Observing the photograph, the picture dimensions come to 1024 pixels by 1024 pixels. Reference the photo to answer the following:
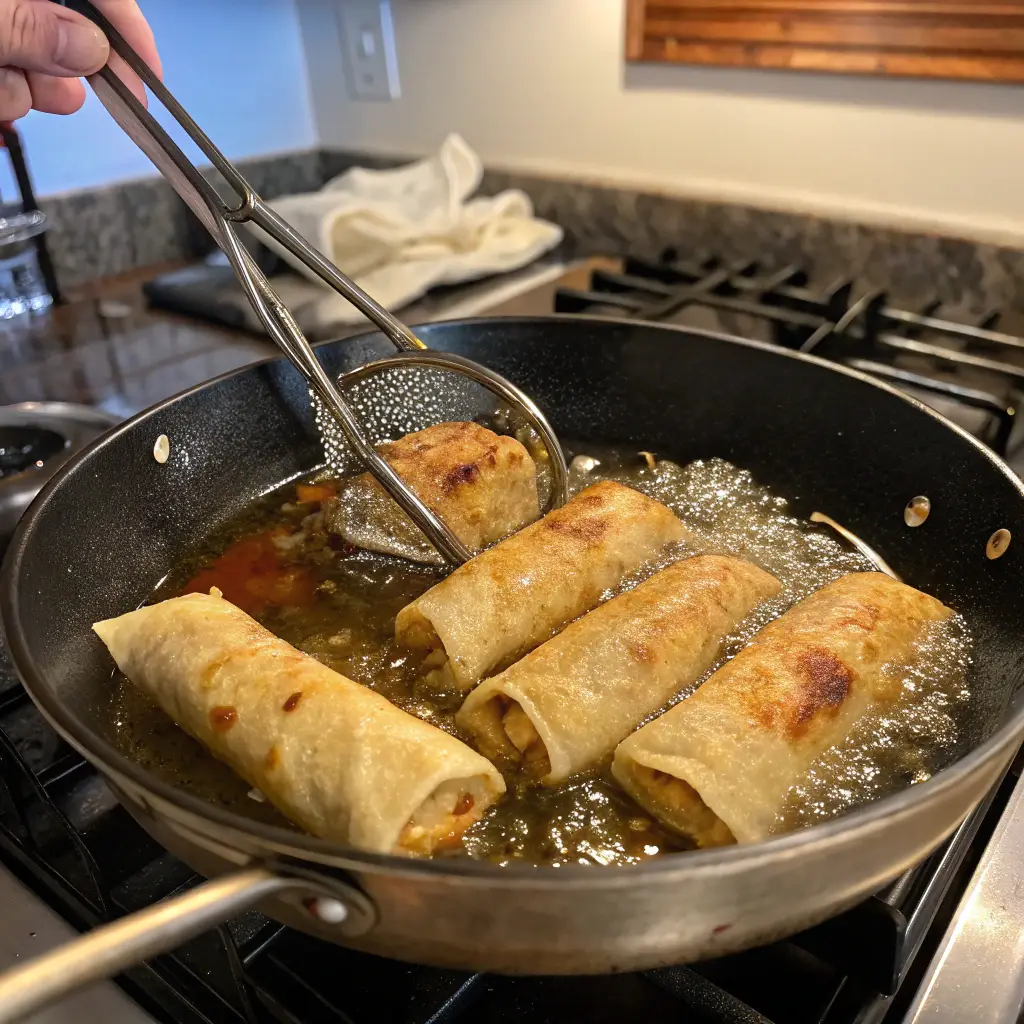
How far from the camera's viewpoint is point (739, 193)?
1.70 meters

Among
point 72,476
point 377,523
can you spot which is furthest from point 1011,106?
point 72,476

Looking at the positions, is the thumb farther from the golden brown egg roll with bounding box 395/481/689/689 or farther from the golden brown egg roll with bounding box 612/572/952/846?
the golden brown egg roll with bounding box 612/572/952/846

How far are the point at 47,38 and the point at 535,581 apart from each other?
27.3 inches

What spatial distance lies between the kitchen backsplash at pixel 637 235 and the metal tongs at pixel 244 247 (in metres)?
0.90

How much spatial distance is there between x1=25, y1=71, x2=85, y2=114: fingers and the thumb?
0.60 ft

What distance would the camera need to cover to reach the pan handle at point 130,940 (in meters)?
0.40

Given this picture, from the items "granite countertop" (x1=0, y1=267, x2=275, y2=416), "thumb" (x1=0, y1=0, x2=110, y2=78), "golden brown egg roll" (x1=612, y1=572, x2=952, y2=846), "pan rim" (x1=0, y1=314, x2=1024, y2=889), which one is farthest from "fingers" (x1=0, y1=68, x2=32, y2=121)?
"golden brown egg roll" (x1=612, y1=572, x2=952, y2=846)

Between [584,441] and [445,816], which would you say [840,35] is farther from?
[445,816]

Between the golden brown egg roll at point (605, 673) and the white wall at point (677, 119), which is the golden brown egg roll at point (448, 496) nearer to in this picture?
the golden brown egg roll at point (605, 673)

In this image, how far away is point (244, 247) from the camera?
0.94 metres

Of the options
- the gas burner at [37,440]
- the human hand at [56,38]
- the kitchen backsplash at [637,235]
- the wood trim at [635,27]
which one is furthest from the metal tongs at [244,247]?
the wood trim at [635,27]

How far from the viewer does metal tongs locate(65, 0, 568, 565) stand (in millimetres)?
898

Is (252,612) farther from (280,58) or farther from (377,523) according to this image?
(280,58)

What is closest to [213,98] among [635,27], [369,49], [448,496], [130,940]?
[369,49]
